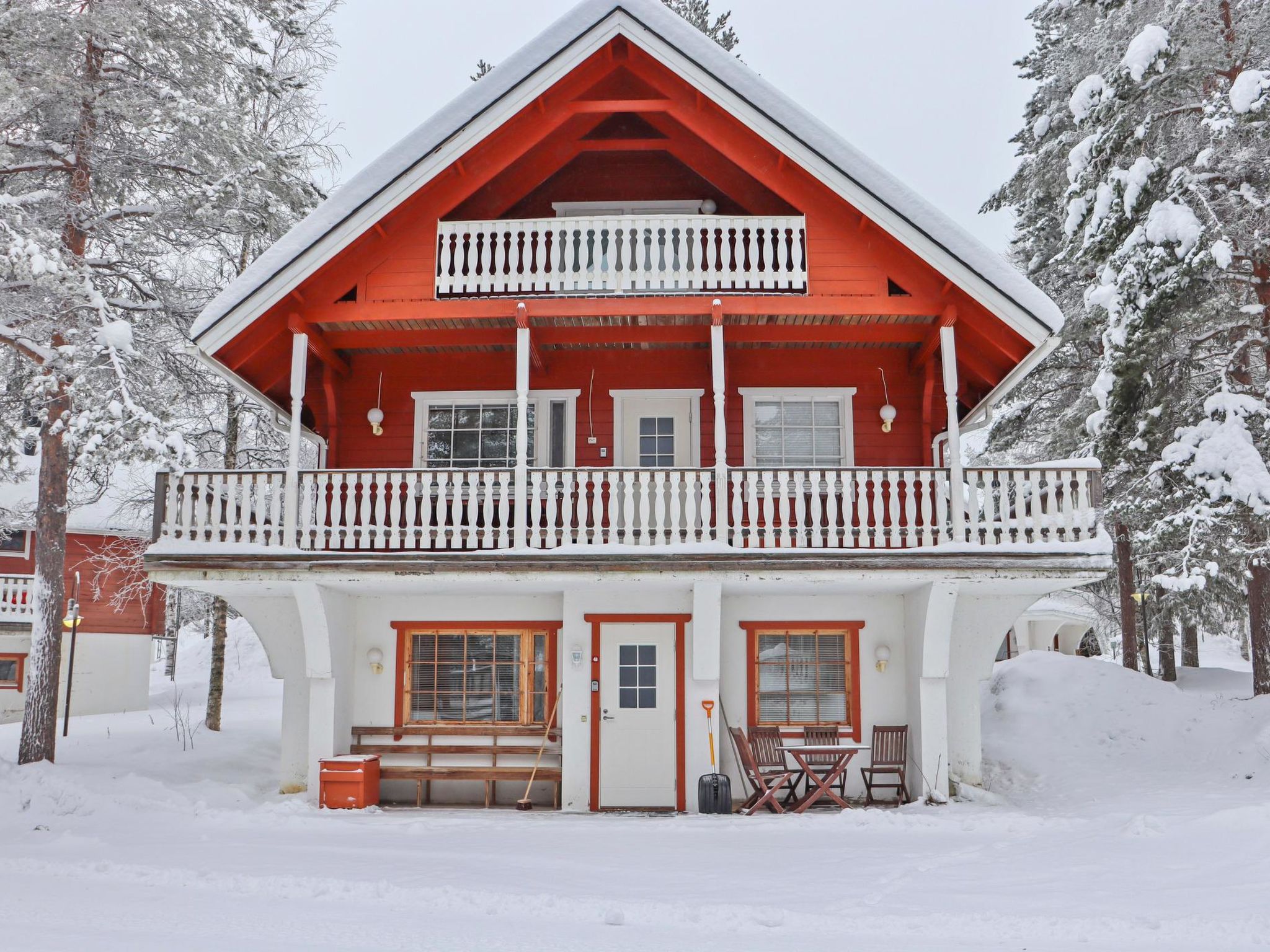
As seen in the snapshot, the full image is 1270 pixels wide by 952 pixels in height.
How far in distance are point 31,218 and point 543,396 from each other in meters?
6.16

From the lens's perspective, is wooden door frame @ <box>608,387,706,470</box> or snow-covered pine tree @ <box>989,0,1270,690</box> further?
snow-covered pine tree @ <box>989,0,1270,690</box>

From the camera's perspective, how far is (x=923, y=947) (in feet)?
19.4

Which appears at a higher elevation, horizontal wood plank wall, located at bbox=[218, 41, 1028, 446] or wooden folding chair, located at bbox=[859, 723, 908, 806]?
horizontal wood plank wall, located at bbox=[218, 41, 1028, 446]

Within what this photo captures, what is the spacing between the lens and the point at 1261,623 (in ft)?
47.1

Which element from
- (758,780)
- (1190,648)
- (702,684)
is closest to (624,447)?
(702,684)

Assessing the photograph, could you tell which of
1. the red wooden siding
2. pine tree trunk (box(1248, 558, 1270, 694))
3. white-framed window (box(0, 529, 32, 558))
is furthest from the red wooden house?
white-framed window (box(0, 529, 32, 558))

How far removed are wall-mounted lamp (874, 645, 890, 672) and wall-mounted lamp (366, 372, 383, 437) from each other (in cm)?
644

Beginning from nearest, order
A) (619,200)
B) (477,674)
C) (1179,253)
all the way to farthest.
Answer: (477,674), (619,200), (1179,253)

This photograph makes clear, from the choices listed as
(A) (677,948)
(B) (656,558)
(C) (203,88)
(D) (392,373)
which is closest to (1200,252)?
(B) (656,558)

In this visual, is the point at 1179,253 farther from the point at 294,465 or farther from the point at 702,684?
the point at 294,465

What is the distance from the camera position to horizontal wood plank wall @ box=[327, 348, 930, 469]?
41.6 feet

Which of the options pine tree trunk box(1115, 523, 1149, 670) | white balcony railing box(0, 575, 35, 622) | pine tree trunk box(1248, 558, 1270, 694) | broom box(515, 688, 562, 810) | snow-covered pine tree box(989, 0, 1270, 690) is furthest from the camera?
white balcony railing box(0, 575, 35, 622)

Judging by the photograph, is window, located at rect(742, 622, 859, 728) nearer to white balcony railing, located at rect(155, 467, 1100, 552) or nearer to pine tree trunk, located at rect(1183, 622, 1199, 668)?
white balcony railing, located at rect(155, 467, 1100, 552)

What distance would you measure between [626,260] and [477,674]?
501 cm
